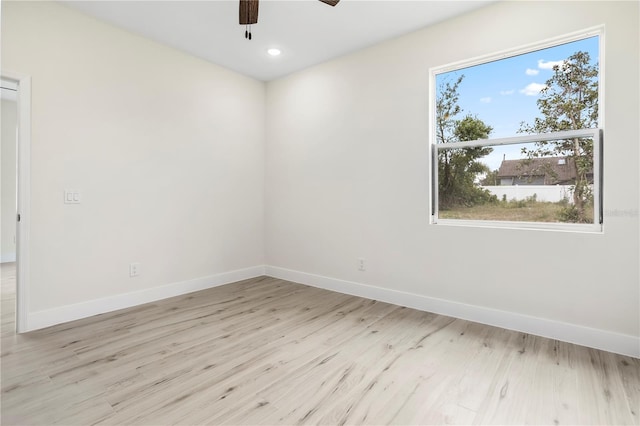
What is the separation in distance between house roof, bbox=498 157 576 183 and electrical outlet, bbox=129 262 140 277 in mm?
3572

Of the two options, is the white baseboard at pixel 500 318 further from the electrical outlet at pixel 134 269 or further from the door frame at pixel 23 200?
the door frame at pixel 23 200

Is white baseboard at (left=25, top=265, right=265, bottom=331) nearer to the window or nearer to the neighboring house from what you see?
the window

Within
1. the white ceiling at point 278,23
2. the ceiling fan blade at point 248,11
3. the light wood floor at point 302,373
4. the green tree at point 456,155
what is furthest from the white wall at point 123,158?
the green tree at point 456,155

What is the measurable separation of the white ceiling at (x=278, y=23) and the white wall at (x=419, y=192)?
22 centimetres

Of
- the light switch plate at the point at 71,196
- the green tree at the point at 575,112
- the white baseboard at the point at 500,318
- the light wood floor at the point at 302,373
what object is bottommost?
the light wood floor at the point at 302,373

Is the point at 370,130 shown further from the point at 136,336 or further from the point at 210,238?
the point at 136,336

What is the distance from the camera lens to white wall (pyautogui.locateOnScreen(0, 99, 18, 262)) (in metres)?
5.44

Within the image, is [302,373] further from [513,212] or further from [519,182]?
[519,182]

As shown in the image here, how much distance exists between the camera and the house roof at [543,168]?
262cm

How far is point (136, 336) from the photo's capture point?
2.61 meters

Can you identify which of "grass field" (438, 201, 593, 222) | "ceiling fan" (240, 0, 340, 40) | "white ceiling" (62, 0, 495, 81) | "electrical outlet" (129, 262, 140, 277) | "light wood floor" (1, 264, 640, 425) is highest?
"white ceiling" (62, 0, 495, 81)

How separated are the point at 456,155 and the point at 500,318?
1.50 meters

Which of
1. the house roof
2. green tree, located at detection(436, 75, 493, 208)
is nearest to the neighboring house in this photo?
the house roof

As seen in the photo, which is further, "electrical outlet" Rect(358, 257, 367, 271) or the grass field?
"electrical outlet" Rect(358, 257, 367, 271)
